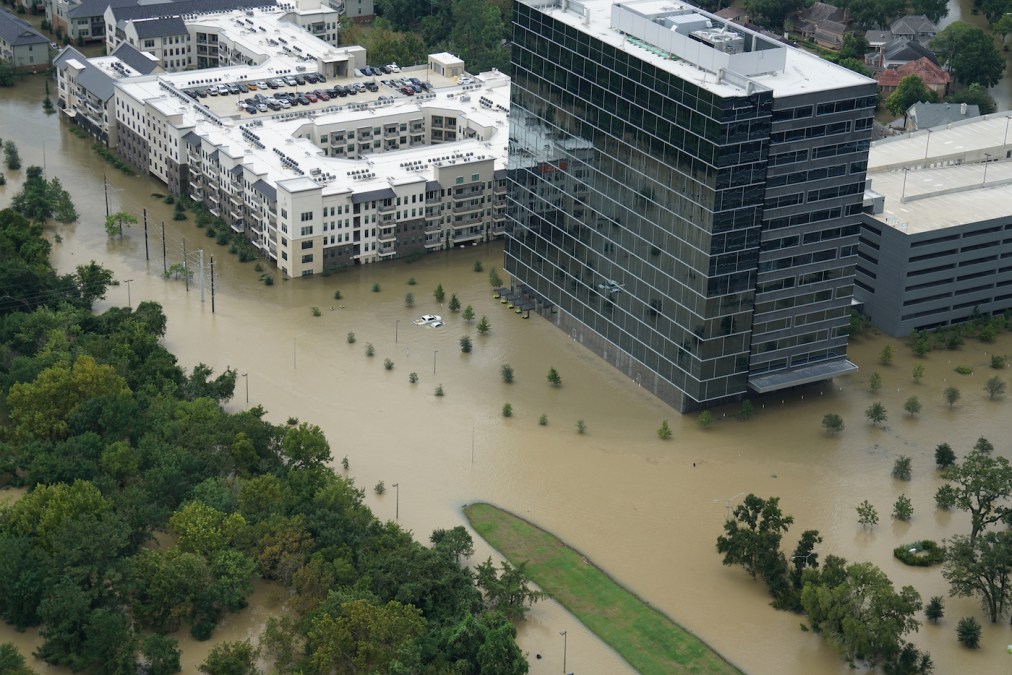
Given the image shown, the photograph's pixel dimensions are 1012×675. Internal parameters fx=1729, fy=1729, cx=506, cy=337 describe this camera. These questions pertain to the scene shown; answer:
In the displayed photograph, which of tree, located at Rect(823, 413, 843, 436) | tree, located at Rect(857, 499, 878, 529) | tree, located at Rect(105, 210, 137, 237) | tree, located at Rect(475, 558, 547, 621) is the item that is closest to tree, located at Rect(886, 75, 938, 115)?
tree, located at Rect(823, 413, 843, 436)

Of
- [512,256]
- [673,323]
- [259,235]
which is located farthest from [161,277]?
[673,323]

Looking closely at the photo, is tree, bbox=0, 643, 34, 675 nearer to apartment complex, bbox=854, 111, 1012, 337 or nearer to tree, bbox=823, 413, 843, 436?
Answer: tree, bbox=823, 413, 843, 436

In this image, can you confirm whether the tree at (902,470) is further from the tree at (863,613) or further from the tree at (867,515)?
the tree at (863,613)

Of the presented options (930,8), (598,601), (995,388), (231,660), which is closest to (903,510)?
(995,388)

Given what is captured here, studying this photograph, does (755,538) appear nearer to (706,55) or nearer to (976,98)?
(706,55)

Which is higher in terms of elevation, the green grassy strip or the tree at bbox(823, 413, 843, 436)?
the tree at bbox(823, 413, 843, 436)

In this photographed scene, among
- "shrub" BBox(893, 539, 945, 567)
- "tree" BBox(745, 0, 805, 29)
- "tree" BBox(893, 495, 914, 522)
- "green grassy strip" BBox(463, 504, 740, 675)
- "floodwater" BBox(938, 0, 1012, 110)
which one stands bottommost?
"green grassy strip" BBox(463, 504, 740, 675)

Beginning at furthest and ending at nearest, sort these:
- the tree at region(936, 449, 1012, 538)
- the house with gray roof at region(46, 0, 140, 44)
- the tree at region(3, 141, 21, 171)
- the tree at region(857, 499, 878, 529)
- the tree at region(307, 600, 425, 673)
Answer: the house with gray roof at region(46, 0, 140, 44), the tree at region(3, 141, 21, 171), the tree at region(857, 499, 878, 529), the tree at region(936, 449, 1012, 538), the tree at region(307, 600, 425, 673)

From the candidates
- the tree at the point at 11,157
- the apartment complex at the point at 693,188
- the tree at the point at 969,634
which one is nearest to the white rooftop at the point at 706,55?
the apartment complex at the point at 693,188
